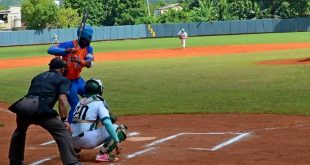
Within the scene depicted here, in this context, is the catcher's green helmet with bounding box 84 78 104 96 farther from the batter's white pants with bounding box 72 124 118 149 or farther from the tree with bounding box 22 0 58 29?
the tree with bounding box 22 0 58 29

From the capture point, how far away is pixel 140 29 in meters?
81.1

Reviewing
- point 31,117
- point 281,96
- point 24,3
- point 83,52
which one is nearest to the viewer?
point 31,117

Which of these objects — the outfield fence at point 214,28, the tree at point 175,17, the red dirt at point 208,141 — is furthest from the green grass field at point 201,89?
the tree at point 175,17

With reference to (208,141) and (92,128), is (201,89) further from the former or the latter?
(92,128)

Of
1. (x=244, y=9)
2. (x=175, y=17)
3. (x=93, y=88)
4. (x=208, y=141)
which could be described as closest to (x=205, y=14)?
(x=175, y=17)

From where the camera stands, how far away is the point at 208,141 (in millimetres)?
10539

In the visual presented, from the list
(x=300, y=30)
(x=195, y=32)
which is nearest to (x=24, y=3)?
(x=195, y=32)

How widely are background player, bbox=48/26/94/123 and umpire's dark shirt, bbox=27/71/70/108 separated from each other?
164 centimetres

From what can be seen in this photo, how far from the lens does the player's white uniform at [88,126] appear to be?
8930 millimetres

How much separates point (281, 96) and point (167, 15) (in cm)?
7117

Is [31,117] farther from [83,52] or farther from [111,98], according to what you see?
[111,98]

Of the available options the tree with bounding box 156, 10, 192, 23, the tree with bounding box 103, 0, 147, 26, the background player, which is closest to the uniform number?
the background player

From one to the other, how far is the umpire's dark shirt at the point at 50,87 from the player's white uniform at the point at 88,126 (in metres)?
0.75

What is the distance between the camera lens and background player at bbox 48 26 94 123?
997cm
